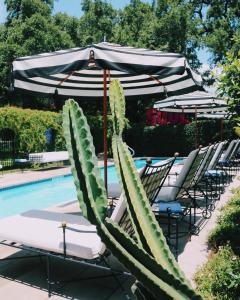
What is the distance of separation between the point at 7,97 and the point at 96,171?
3275 cm

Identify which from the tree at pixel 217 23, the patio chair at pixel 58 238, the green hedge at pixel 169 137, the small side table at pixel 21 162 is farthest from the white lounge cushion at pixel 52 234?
the tree at pixel 217 23

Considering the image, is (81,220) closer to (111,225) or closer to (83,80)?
Result: (111,225)

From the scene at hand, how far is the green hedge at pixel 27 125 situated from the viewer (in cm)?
1695

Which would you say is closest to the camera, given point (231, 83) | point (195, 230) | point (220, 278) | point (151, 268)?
point (151, 268)

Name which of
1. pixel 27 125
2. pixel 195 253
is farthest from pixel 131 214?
pixel 27 125

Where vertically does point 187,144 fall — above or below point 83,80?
below

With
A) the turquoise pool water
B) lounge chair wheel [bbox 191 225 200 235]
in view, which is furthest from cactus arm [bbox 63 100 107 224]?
the turquoise pool water

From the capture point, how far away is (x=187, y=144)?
78.3 ft

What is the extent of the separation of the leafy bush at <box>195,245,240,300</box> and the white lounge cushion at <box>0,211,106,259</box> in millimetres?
1112

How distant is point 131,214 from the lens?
153cm

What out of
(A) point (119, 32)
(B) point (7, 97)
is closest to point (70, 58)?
(A) point (119, 32)

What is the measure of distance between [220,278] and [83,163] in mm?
2915

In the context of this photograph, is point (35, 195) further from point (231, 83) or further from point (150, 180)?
point (231, 83)

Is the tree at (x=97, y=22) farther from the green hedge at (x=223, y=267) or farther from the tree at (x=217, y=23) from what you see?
the green hedge at (x=223, y=267)
